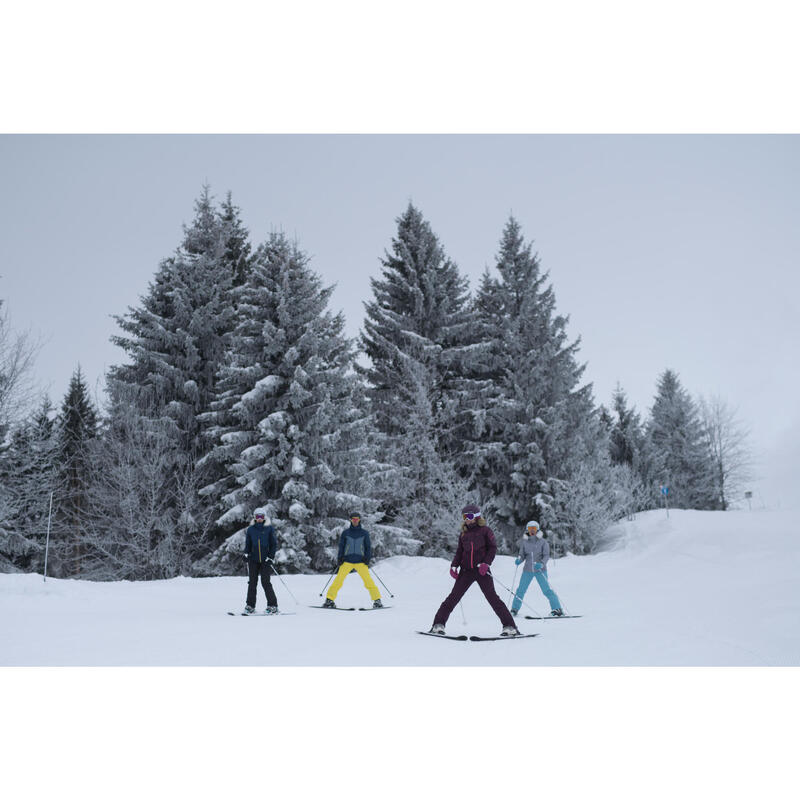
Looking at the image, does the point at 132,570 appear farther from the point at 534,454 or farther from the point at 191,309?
the point at 534,454

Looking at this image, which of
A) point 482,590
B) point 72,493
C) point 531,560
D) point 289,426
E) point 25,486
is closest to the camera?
point 482,590

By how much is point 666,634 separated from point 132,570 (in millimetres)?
19092

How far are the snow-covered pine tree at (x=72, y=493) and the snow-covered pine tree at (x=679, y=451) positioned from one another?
3125 centimetres

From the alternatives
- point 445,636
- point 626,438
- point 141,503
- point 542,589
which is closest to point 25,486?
point 141,503

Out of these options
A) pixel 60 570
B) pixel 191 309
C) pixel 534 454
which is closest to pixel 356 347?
pixel 191 309

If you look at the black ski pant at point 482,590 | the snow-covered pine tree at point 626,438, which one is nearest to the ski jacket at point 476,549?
the black ski pant at point 482,590

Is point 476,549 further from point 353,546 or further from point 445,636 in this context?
point 353,546

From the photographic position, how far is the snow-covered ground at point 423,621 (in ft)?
21.4

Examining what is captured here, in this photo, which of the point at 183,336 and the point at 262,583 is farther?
the point at 183,336

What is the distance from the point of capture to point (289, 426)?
66.1 ft

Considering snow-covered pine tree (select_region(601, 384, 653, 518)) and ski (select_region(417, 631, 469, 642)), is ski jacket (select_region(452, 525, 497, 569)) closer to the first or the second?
ski (select_region(417, 631, 469, 642))

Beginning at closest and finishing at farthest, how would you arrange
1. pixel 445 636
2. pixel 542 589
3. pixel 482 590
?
pixel 482 590
pixel 445 636
pixel 542 589

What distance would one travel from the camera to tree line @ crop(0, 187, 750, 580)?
2041 cm

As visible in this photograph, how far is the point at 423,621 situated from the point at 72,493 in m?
19.2
